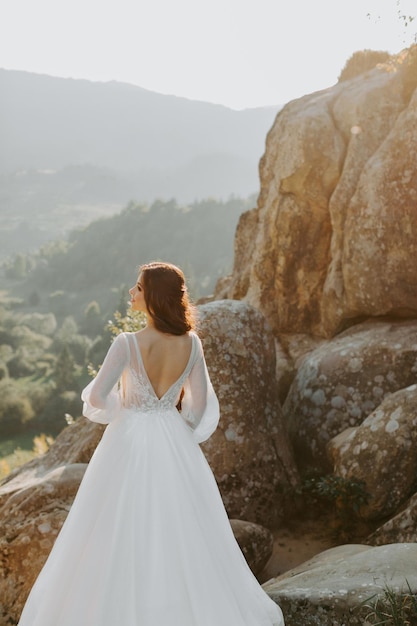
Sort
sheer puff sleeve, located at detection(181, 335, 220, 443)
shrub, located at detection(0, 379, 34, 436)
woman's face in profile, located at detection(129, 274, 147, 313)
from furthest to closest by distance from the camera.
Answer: shrub, located at detection(0, 379, 34, 436), sheer puff sleeve, located at detection(181, 335, 220, 443), woman's face in profile, located at detection(129, 274, 147, 313)

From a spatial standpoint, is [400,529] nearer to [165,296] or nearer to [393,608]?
[393,608]

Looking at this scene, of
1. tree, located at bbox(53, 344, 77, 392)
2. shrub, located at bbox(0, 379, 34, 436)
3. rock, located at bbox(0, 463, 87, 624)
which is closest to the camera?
rock, located at bbox(0, 463, 87, 624)

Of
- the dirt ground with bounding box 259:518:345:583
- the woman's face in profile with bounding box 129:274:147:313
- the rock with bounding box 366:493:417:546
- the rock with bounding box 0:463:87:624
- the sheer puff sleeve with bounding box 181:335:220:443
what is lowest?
the dirt ground with bounding box 259:518:345:583

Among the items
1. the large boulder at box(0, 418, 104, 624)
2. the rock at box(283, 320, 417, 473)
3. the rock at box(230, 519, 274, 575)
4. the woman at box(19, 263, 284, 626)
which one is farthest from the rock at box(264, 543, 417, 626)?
the rock at box(283, 320, 417, 473)

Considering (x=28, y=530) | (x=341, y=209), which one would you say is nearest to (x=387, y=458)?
(x=28, y=530)

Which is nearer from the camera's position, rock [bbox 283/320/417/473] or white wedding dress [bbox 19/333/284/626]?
white wedding dress [bbox 19/333/284/626]

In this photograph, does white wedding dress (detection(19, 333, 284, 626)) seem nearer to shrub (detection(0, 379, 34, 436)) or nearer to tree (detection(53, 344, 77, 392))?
shrub (detection(0, 379, 34, 436))

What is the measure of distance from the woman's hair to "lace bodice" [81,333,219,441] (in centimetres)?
23

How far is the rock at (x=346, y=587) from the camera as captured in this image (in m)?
4.73

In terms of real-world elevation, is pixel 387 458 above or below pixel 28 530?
below

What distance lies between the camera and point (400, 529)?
755cm

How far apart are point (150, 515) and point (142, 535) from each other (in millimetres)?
149

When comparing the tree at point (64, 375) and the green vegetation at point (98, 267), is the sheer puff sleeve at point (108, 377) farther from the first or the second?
the green vegetation at point (98, 267)

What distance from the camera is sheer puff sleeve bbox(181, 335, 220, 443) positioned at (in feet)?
16.7
